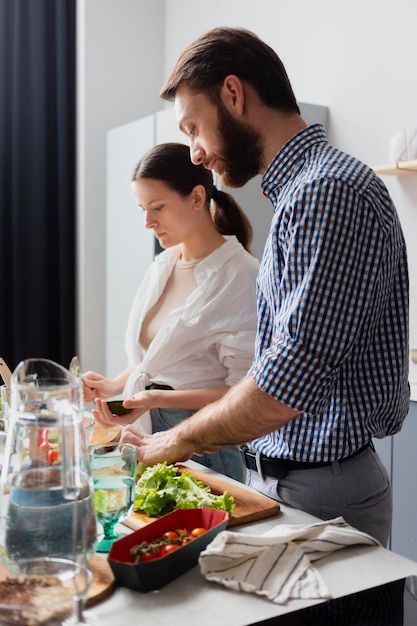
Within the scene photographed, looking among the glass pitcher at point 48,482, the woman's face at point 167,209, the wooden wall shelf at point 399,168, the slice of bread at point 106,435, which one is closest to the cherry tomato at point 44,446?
the glass pitcher at point 48,482

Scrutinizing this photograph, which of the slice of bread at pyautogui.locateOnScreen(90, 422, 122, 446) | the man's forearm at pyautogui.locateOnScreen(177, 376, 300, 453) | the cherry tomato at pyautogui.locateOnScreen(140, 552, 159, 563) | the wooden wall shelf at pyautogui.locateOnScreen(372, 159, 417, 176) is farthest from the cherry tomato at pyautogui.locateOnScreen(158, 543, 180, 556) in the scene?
the wooden wall shelf at pyautogui.locateOnScreen(372, 159, 417, 176)

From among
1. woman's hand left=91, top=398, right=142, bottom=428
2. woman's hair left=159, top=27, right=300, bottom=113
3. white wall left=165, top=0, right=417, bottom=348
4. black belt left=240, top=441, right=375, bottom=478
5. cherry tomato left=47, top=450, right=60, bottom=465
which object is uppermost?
white wall left=165, top=0, right=417, bottom=348

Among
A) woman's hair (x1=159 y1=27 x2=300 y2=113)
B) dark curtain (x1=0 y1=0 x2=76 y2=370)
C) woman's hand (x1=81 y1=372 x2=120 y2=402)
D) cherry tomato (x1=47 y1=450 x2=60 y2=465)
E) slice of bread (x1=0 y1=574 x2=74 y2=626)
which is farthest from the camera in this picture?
dark curtain (x1=0 y1=0 x2=76 y2=370)

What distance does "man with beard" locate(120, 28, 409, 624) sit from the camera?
1149 mm

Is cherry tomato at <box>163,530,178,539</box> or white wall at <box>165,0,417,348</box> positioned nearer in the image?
cherry tomato at <box>163,530,178,539</box>

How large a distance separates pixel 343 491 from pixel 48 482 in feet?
2.03

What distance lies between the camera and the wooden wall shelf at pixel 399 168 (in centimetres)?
270

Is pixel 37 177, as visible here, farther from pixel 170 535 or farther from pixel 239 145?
pixel 170 535

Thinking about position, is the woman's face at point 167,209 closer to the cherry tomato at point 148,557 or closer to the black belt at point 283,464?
the black belt at point 283,464

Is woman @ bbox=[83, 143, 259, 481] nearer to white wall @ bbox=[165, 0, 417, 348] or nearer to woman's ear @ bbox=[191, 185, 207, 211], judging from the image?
woman's ear @ bbox=[191, 185, 207, 211]

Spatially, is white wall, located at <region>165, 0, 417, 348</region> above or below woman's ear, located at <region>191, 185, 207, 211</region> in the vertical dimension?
above

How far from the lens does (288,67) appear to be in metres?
3.49

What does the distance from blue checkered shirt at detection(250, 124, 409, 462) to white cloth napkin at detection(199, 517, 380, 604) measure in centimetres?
22

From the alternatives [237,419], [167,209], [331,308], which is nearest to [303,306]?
[331,308]
